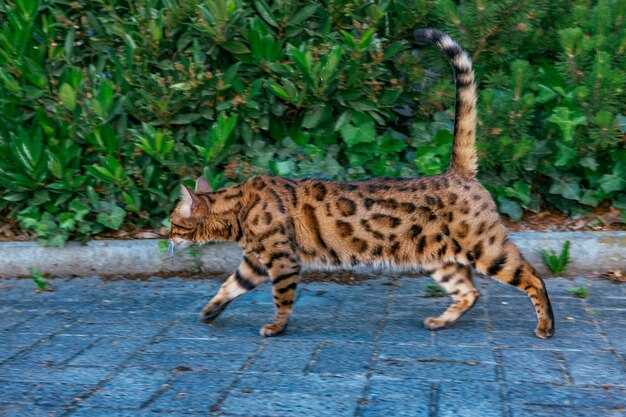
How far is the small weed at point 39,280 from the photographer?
19.6 ft

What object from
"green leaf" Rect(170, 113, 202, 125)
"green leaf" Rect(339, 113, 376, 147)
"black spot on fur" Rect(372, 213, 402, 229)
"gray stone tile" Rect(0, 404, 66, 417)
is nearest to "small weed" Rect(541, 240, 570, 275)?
"black spot on fur" Rect(372, 213, 402, 229)

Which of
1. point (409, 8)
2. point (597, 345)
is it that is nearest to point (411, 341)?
point (597, 345)

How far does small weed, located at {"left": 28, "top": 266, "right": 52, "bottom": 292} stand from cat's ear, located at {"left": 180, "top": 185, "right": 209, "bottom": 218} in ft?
5.05

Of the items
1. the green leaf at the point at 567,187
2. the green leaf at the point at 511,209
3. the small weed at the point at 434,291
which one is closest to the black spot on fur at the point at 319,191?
the small weed at the point at 434,291

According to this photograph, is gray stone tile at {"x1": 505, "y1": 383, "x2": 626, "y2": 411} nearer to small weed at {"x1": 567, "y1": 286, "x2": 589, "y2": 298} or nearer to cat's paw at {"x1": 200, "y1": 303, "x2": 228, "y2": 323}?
small weed at {"x1": 567, "y1": 286, "x2": 589, "y2": 298}

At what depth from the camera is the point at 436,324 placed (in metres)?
4.81

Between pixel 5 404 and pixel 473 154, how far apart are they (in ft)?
10.3

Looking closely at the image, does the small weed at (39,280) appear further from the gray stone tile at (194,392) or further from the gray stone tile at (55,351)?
the gray stone tile at (194,392)

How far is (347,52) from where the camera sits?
6.24 m

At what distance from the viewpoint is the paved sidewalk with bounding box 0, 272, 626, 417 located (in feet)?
12.3

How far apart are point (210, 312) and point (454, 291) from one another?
1.64 m

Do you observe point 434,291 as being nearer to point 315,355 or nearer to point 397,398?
point 315,355

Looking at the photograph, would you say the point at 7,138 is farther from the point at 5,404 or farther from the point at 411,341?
the point at 411,341

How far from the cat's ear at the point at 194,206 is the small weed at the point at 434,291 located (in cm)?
175
